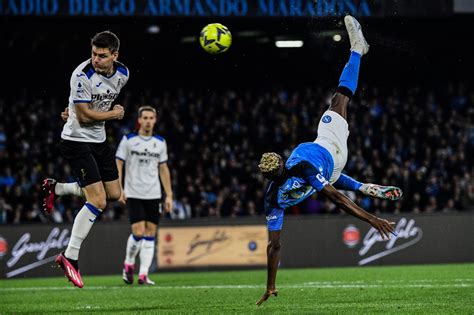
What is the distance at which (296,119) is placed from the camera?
25141 mm

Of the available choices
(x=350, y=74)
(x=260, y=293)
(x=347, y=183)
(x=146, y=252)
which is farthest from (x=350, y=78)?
(x=146, y=252)

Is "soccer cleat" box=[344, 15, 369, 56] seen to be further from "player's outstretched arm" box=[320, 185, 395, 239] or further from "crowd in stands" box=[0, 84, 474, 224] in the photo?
"crowd in stands" box=[0, 84, 474, 224]

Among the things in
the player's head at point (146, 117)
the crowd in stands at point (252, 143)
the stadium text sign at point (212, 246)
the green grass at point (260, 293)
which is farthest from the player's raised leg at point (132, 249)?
the crowd in stands at point (252, 143)

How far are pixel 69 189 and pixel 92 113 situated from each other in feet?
4.19

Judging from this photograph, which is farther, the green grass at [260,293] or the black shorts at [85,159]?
the black shorts at [85,159]

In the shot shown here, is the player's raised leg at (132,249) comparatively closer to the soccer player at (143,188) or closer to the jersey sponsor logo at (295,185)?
the soccer player at (143,188)

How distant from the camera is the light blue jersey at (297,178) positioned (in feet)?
28.8

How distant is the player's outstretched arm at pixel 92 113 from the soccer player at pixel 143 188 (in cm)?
396

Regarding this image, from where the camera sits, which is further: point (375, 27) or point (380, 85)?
point (380, 85)

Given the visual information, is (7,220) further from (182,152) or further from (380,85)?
(380,85)

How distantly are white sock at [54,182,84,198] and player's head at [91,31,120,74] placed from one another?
1479 mm

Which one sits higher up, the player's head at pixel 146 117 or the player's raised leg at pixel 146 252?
the player's head at pixel 146 117

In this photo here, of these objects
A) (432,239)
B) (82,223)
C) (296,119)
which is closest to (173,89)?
(296,119)

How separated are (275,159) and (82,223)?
7.02 feet
